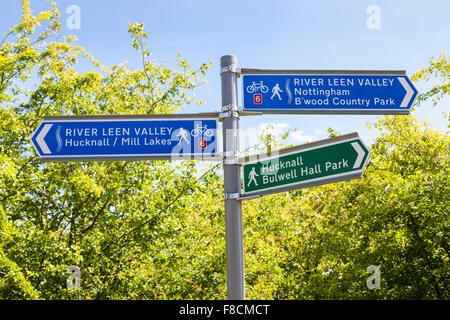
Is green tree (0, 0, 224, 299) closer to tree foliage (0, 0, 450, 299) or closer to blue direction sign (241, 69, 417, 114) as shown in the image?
tree foliage (0, 0, 450, 299)

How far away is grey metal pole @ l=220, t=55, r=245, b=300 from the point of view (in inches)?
127

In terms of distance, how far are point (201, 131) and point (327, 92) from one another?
1.12m

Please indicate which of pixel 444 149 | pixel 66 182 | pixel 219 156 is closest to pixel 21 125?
pixel 66 182

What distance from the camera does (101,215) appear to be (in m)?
10.6

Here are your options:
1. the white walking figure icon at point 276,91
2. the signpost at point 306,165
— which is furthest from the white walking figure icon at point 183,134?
the white walking figure icon at point 276,91

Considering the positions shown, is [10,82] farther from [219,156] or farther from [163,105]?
[219,156]

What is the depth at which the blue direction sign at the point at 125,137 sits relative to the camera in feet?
11.5

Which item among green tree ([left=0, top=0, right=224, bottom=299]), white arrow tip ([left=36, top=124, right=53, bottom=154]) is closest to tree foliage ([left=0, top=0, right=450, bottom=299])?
green tree ([left=0, top=0, right=224, bottom=299])

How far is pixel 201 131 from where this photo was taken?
3.49 meters

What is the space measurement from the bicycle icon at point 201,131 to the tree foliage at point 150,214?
6.23 metres

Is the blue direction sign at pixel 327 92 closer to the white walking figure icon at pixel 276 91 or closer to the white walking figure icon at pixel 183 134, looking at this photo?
the white walking figure icon at pixel 276 91

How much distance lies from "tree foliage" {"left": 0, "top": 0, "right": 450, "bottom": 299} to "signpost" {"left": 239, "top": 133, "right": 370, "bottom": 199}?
21.3 ft

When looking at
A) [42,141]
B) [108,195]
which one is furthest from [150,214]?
[42,141]

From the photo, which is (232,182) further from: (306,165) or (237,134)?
(306,165)
